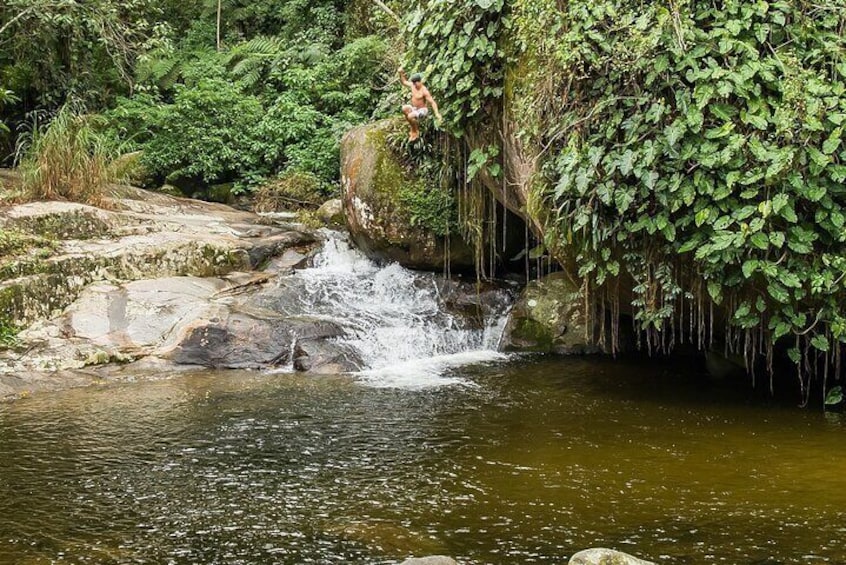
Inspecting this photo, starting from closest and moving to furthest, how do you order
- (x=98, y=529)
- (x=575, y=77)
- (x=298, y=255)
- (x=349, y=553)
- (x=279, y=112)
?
(x=349, y=553), (x=98, y=529), (x=575, y=77), (x=298, y=255), (x=279, y=112)

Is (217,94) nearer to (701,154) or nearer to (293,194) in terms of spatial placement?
(293,194)

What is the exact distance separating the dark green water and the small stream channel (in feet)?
0.07

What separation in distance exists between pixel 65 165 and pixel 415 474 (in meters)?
8.79

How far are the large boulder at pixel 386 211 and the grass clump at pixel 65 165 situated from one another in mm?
3839

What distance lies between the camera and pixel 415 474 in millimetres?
6496

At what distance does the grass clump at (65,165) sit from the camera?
12562 millimetres

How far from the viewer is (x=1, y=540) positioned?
533 centimetres

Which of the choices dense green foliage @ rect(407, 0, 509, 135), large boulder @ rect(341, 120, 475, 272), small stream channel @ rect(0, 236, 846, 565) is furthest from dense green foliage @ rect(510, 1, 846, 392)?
large boulder @ rect(341, 120, 475, 272)

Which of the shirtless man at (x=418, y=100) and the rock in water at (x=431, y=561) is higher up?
the shirtless man at (x=418, y=100)

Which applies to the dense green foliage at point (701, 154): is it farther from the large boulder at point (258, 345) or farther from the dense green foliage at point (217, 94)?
the dense green foliage at point (217, 94)

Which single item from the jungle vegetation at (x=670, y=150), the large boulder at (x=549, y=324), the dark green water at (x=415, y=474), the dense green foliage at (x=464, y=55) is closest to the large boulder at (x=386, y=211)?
the jungle vegetation at (x=670, y=150)

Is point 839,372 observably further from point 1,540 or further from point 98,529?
point 1,540

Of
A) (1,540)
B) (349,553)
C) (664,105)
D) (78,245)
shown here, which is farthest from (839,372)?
(78,245)

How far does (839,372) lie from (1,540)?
767cm
